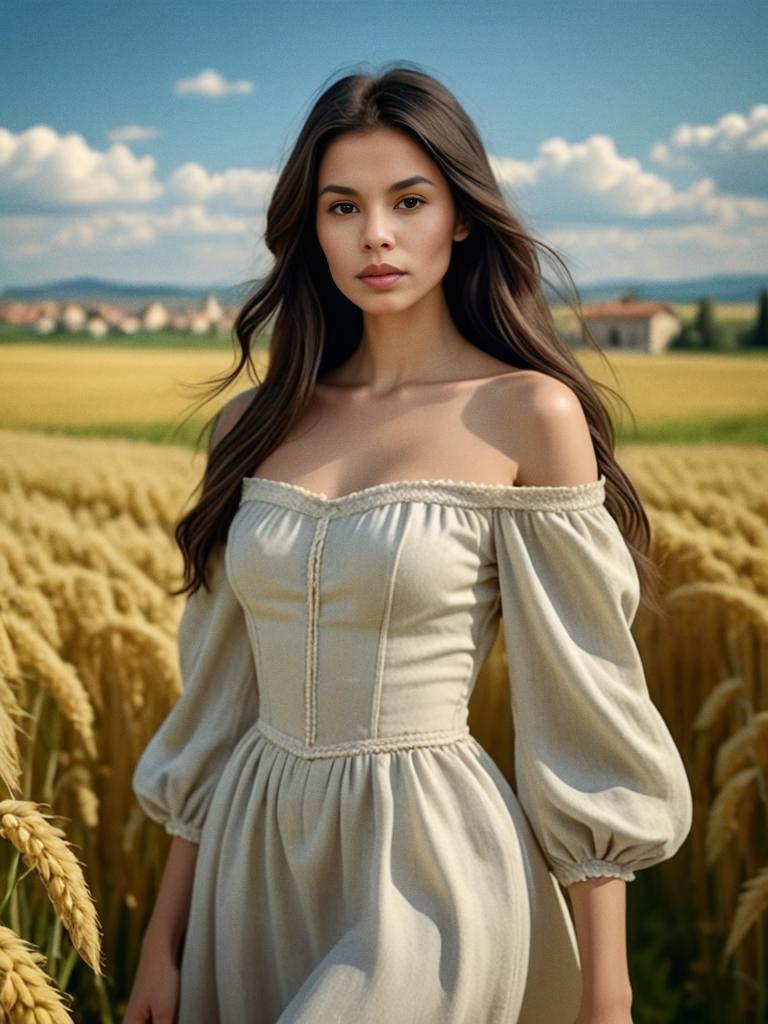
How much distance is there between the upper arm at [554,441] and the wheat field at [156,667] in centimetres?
91

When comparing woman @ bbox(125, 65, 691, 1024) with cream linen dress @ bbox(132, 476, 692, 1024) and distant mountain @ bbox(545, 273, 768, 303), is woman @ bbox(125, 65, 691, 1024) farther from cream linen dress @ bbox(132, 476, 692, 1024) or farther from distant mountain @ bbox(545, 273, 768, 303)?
distant mountain @ bbox(545, 273, 768, 303)

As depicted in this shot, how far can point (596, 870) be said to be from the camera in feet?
4.85

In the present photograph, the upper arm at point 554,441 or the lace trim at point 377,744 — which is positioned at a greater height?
the upper arm at point 554,441

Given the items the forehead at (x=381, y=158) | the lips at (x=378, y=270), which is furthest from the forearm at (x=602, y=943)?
the forehead at (x=381, y=158)

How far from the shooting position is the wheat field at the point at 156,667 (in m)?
2.40

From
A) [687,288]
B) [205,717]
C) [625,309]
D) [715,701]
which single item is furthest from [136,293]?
[715,701]

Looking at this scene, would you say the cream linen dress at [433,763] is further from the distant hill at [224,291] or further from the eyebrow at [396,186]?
the distant hill at [224,291]

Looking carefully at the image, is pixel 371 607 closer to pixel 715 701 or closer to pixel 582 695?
pixel 582 695

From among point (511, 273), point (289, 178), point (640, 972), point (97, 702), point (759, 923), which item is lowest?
point (640, 972)

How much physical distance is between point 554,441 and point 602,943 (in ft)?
1.92

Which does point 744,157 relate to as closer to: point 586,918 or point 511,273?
point 511,273

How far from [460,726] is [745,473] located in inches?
53.6

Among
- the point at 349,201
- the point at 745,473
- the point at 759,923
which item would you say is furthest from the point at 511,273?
the point at 759,923

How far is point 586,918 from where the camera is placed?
58.7 inches
